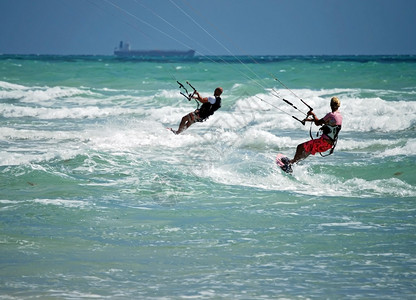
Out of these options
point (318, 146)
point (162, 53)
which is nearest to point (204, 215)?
point (318, 146)

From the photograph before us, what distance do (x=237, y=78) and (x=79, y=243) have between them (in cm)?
3841

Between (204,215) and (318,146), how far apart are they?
9.87ft

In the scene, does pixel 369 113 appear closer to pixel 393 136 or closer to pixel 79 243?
pixel 393 136

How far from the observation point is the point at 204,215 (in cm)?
988

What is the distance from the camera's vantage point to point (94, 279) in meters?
6.95

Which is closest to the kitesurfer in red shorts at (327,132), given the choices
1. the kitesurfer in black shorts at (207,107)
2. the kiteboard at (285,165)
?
the kiteboard at (285,165)

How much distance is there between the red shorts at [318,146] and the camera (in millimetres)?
11547

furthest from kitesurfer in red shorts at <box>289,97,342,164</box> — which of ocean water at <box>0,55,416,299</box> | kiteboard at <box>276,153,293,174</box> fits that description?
ocean water at <box>0,55,416,299</box>

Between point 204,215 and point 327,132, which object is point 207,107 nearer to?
point 327,132

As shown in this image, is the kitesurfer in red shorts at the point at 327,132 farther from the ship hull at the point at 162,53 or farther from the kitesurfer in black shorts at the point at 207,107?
the ship hull at the point at 162,53

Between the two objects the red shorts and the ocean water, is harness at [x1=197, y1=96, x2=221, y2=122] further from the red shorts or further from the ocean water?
the red shorts

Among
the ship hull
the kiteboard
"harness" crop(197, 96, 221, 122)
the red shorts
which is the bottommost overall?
the kiteboard

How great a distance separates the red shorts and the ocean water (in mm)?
791

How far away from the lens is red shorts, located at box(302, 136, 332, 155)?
1155 cm
